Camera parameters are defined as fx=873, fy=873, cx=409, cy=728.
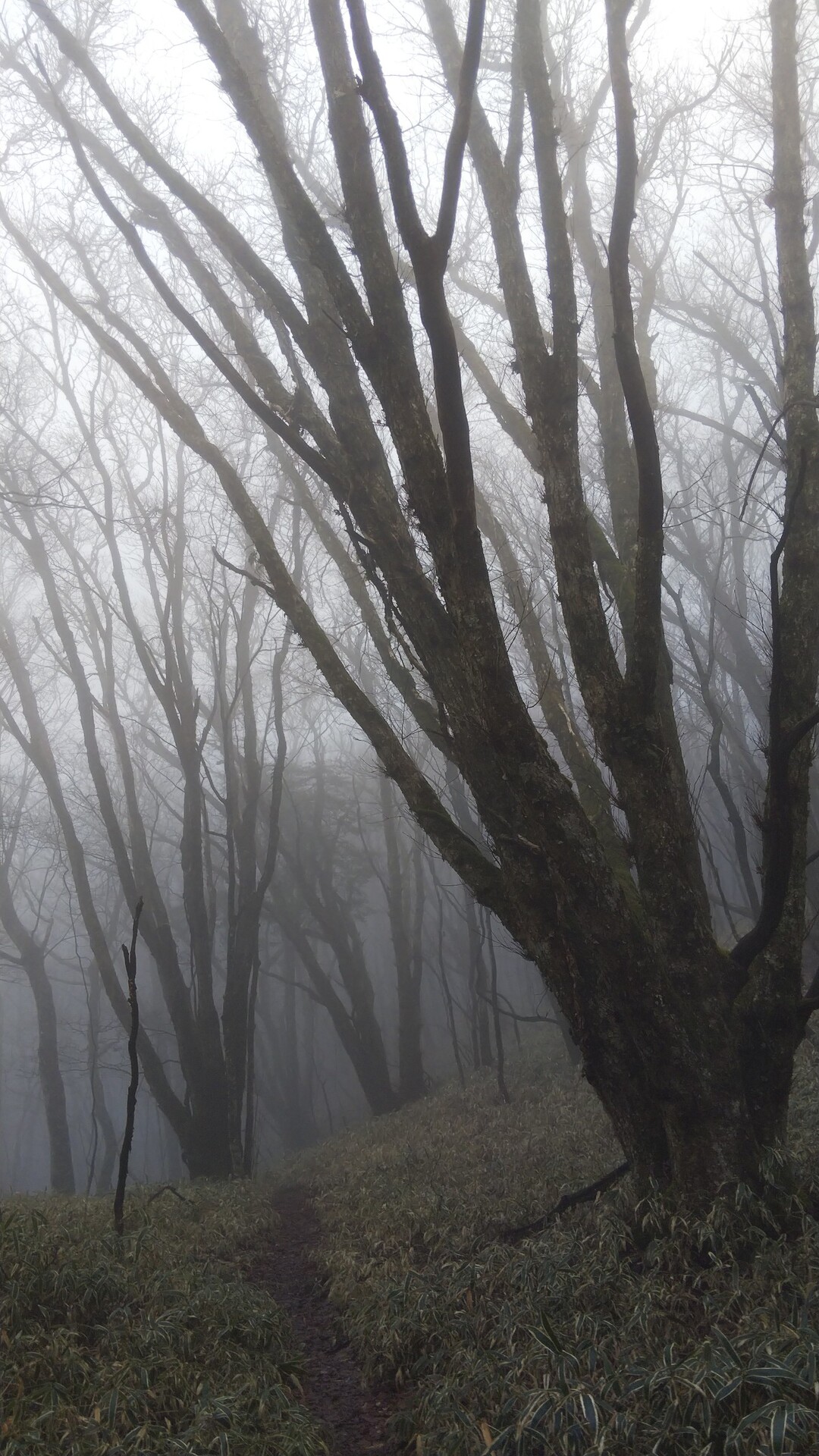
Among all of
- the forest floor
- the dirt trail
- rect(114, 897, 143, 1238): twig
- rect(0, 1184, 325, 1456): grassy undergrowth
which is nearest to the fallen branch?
the forest floor

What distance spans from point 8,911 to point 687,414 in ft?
49.6

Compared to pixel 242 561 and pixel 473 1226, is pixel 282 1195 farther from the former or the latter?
pixel 242 561

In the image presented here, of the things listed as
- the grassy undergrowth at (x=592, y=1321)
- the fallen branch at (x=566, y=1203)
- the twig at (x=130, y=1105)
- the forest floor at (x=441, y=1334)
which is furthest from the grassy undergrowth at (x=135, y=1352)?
the fallen branch at (x=566, y=1203)

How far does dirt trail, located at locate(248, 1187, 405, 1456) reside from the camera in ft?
11.3

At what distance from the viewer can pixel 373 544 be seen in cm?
414

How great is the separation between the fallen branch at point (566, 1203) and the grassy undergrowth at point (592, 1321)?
75 mm

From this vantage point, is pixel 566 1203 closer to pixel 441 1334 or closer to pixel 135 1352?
pixel 441 1334

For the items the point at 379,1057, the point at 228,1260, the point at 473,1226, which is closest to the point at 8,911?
the point at 379,1057

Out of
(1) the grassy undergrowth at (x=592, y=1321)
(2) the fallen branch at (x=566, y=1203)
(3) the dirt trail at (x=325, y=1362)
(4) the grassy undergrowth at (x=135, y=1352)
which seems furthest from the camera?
(2) the fallen branch at (x=566, y=1203)

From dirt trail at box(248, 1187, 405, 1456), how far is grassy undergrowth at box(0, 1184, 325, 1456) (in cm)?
15

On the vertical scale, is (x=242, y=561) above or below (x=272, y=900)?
above

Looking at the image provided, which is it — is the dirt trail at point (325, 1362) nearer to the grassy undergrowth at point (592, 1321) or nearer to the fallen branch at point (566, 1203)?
the grassy undergrowth at point (592, 1321)

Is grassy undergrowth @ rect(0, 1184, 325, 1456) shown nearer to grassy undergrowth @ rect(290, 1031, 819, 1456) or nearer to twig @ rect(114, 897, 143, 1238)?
twig @ rect(114, 897, 143, 1238)

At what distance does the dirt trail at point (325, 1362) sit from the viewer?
11.3ft
